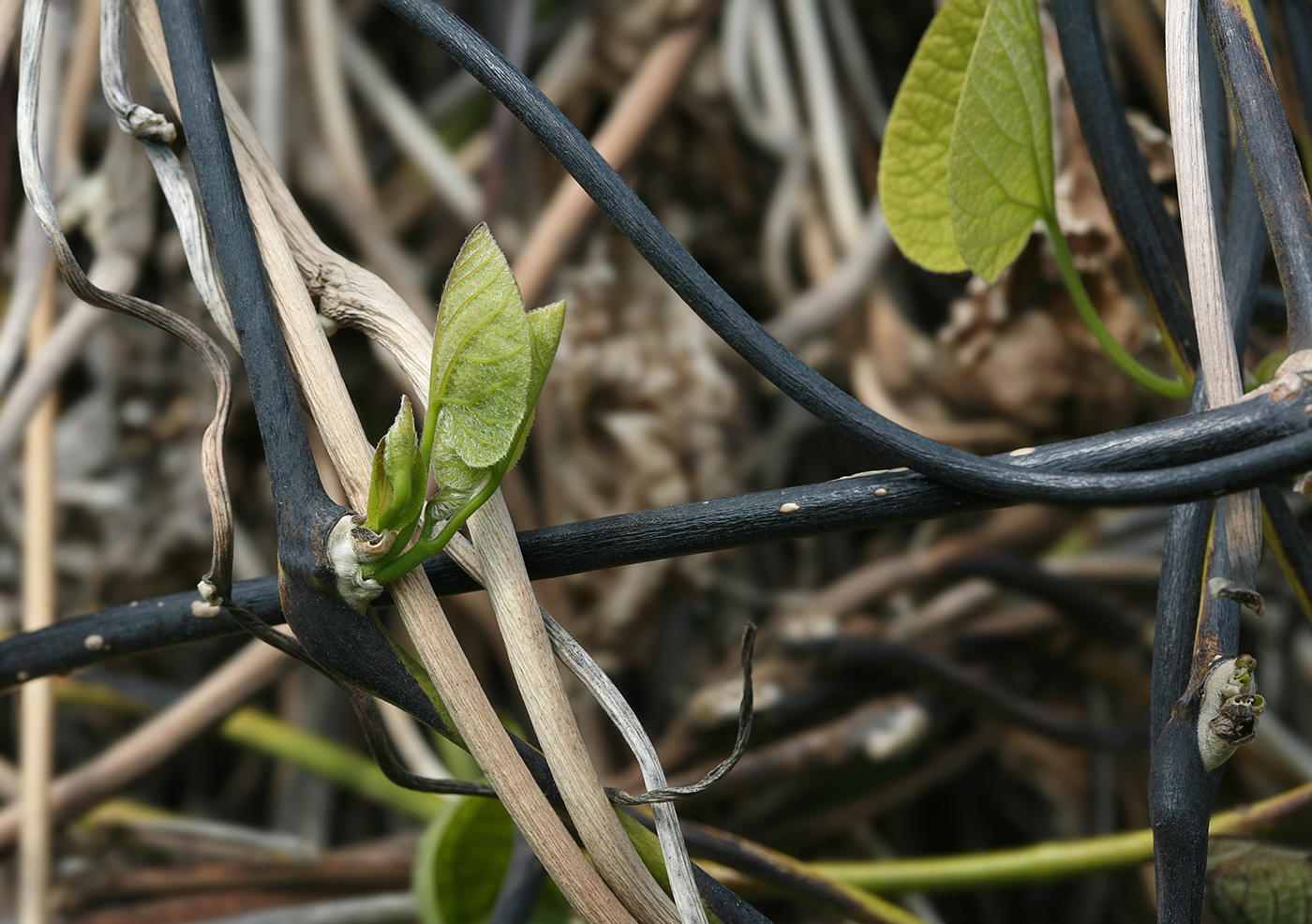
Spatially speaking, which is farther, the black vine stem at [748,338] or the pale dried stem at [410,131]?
the pale dried stem at [410,131]

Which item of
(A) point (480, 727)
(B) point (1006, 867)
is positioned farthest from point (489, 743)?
(B) point (1006, 867)

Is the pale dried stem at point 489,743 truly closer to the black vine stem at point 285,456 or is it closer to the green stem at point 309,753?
the black vine stem at point 285,456

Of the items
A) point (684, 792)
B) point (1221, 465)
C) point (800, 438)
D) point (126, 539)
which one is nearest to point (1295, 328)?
point (1221, 465)

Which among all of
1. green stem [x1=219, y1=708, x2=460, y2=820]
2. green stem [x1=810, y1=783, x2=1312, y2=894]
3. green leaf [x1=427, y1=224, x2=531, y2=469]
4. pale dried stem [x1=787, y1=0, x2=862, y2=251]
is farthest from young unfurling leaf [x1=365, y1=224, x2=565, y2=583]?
pale dried stem [x1=787, y1=0, x2=862, y2=251]

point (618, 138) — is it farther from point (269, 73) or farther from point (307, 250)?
point (307, 250)

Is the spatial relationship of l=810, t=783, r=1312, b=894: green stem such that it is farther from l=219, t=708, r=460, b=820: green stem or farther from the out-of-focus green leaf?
l=219, t=708, r=460, b=820: green stem

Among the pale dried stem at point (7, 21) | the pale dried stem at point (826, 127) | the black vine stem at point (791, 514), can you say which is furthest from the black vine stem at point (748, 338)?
the pale dried stem at point (826, 127)
